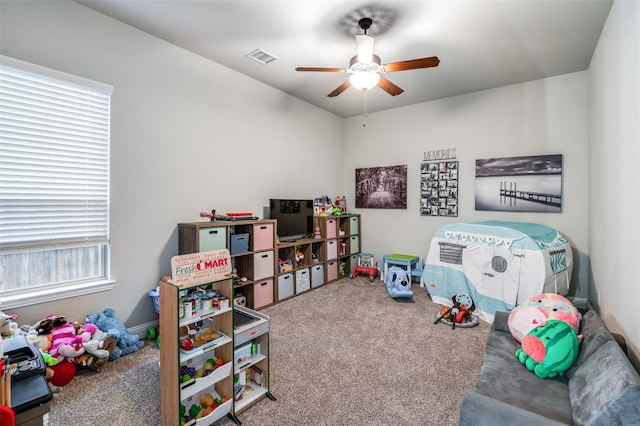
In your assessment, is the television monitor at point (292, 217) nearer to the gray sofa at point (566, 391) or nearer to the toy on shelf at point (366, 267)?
the toy on shelf at point (366, 267)

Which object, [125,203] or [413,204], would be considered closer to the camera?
[125,203]

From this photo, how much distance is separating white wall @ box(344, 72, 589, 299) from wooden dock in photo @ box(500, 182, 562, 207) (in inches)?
3.8

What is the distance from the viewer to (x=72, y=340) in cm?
219

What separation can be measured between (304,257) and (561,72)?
159 inches

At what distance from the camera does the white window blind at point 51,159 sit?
2.19 m

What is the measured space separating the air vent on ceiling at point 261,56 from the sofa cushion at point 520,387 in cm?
338

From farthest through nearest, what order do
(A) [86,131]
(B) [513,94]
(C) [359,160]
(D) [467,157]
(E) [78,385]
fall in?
(C) [359,160] < (D) [467,157] < (B) [513,94] < (A) [86,131] < (E) [78,385]

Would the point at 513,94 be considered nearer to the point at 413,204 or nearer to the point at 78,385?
the point at 413,204

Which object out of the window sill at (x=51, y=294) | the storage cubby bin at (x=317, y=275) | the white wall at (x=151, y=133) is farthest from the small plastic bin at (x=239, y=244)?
the storage cubby bin at (x=317, y=275)

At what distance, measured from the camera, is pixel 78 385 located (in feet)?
6.97

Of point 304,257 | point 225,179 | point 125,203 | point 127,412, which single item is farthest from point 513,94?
point 127,412

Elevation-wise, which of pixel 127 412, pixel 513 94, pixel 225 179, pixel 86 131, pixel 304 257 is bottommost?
pixel 127 412

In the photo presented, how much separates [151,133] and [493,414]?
3331 mm

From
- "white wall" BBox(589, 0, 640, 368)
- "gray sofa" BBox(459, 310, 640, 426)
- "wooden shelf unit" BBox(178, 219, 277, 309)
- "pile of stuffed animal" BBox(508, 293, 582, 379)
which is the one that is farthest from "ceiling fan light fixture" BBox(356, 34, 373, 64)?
"gray sofa" BBox(459, 310, 640, 426)
